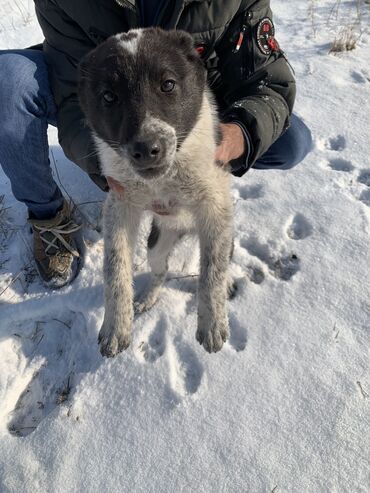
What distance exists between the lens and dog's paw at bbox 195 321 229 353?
2184 mm

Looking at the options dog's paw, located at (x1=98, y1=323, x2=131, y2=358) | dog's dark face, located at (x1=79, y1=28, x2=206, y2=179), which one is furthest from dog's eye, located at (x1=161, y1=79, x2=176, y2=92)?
dog's paw, located at (x1=98, y1=323, x2=131, y2=358)

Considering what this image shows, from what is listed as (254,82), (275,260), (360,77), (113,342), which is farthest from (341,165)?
(113,342)

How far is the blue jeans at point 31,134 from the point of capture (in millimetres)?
2516

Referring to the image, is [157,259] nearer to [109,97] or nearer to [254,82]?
[109,97]

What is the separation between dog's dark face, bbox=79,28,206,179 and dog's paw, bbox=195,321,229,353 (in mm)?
870

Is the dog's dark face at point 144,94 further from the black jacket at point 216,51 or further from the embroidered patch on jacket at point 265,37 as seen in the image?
the embroidered patch on jacket at point 265,37

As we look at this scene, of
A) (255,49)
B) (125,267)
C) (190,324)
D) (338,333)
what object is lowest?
(190,324)

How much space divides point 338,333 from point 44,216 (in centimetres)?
212

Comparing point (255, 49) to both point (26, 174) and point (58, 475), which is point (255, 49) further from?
point (58, 475)

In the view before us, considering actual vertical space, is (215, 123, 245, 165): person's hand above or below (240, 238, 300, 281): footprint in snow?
above

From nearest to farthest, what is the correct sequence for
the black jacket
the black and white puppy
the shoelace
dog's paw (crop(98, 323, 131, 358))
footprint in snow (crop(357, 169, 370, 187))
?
the black and white puppy → dog's paw (crop(98, 323, 131, 358)) → the black jacket → the shoelace → footprint in snow (crop(357, 169, 370, 187))

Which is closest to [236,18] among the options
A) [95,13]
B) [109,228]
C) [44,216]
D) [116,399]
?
[95,13]

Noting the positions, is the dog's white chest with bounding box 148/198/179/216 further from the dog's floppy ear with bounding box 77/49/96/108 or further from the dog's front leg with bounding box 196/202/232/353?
the dog's floppy ear with bounding box 77/49/96/108

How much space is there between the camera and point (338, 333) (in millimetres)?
2322
